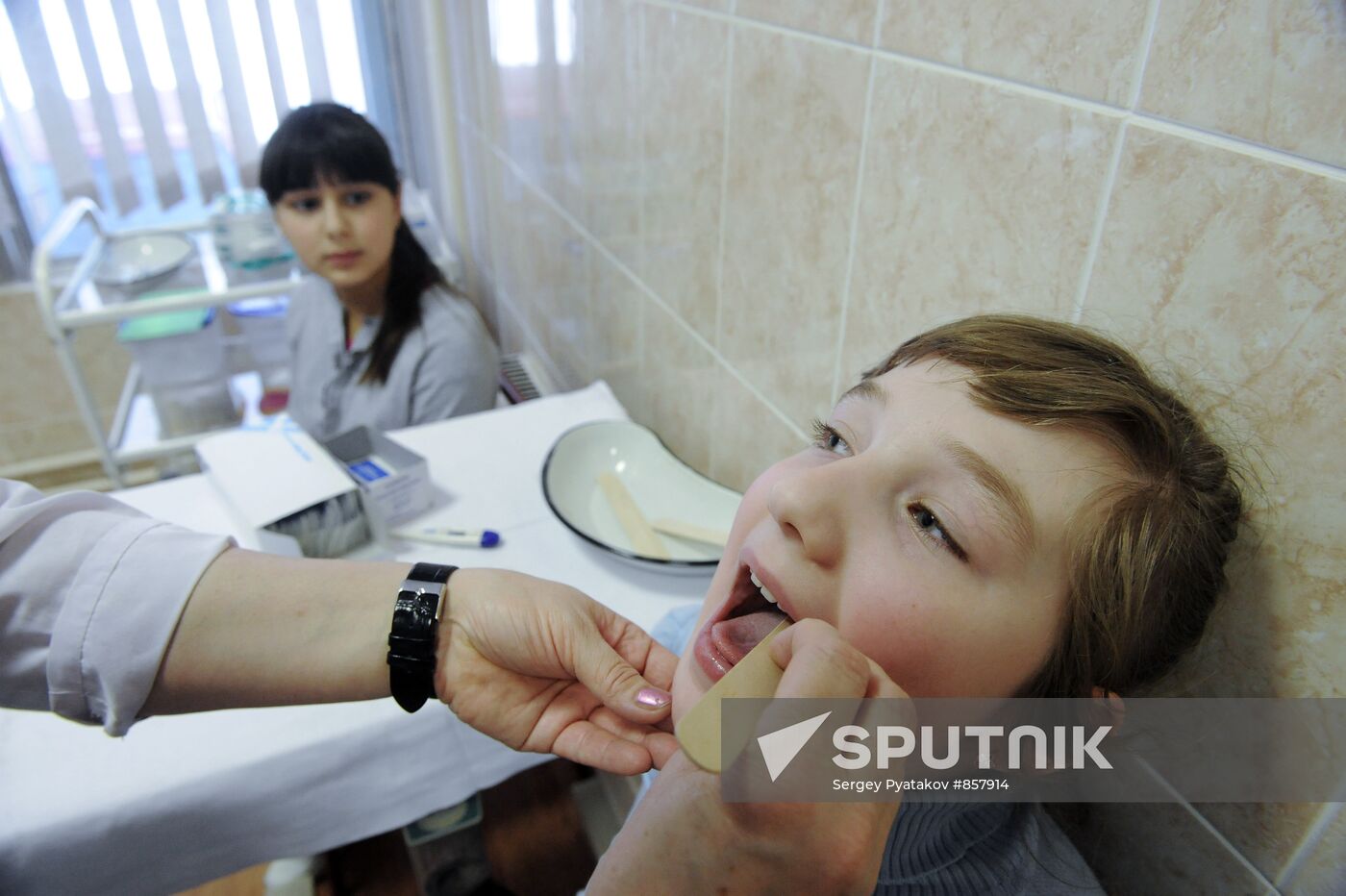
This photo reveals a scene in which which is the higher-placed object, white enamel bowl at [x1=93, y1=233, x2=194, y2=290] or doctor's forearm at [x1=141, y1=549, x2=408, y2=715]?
doctor's forearm at [x1=141, y1=549, x2=408, y2=715]

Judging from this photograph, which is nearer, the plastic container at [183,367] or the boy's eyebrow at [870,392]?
the boy's eyebrow at [870,392]

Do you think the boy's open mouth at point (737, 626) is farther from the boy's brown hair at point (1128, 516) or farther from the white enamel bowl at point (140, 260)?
the white enamel bowl at point (140, 260)

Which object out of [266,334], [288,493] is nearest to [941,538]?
[288,493]

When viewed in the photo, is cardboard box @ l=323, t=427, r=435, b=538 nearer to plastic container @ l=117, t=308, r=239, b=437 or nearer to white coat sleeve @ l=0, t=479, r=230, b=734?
white coat sleeve @ l=0, t=479, r=230, b=734

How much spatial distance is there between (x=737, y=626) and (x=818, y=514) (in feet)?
0.45

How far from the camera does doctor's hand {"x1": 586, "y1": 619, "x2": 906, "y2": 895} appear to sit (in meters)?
0.37

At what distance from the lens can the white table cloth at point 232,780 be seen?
670mm

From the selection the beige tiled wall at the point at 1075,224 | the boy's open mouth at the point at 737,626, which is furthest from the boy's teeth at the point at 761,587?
the beige tiled wall at the point at 1075,224

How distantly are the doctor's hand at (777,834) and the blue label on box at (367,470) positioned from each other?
633 millimetres

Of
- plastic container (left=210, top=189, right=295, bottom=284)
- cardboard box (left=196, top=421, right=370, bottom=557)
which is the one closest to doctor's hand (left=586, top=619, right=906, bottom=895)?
cardboard box (left=196, top=421, right=370, bottom=557)

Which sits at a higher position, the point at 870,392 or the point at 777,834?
the point at 870,392

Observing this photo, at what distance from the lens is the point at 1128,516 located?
17.8 inches

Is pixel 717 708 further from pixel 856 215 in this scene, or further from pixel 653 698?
pixel 856 215

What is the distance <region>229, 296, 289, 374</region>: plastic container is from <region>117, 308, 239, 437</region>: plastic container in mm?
189
